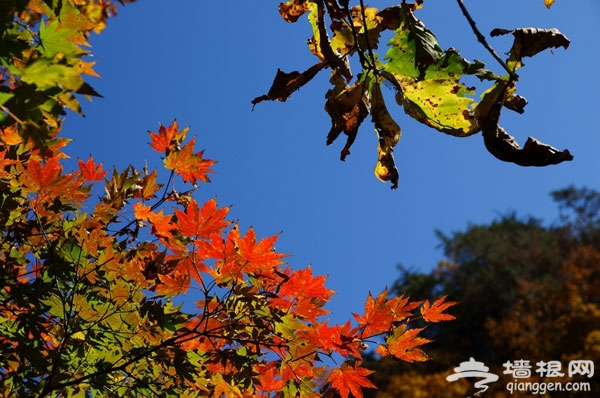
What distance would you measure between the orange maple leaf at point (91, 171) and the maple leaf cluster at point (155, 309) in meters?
0.12

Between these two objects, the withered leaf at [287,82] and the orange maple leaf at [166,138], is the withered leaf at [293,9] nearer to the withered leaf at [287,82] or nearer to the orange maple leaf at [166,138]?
the withered leaf at [287,82]

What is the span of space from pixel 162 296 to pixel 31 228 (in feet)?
2.33

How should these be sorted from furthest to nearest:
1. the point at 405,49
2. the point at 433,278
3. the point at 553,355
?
the point at 433,278 → the point at 553,355 → the point at 405,49

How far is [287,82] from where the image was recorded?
1362 mm

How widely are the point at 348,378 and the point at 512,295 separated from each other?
722 inches

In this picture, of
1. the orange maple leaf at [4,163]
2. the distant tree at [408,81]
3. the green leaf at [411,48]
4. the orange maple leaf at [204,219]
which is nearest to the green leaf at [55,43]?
the distant tree at [408,81]

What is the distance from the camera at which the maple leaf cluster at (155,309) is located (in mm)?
2340

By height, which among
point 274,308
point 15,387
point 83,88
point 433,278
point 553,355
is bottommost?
point 15,387

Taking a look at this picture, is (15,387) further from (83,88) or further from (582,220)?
(582,220)

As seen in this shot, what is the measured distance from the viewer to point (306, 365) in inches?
105

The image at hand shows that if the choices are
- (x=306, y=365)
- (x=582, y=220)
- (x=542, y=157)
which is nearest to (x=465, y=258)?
(x=582, y=220)

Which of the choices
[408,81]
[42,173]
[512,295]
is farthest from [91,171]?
[512,295]

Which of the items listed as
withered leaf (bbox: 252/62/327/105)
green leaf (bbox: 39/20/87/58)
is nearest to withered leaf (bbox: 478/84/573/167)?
withered leaf (bbox: 252/62/327/105)

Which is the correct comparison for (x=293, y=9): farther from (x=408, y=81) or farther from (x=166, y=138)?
(x=166, y=138)
